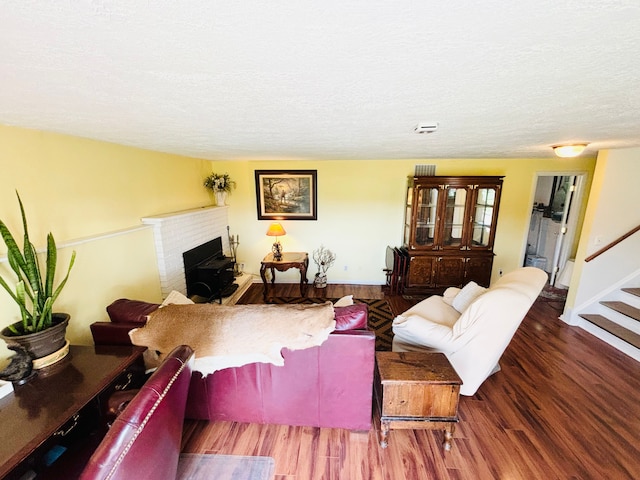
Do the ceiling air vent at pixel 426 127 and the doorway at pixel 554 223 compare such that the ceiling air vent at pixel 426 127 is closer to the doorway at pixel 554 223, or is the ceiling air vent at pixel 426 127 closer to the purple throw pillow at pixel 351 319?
the purple throw pillow at pixel 351 319

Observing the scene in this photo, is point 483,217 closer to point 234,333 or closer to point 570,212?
point 570,212

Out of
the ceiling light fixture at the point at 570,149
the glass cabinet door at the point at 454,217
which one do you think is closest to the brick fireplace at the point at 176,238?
the glass cabinet door at the point at 454,217

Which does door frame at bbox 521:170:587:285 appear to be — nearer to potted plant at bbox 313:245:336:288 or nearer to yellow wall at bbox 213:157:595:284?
yellow wall at bbox 213:157:595:284

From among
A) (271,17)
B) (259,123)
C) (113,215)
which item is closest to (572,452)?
(271,17)

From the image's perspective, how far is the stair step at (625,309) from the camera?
291cm

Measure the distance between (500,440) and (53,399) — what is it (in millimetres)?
2690

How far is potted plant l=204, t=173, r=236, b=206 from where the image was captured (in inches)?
166

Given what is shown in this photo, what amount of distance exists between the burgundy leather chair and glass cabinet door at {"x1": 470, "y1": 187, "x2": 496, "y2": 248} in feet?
13.6

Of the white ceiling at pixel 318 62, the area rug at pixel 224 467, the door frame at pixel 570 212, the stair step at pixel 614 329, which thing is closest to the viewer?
the white ceiling at pixel 318 62

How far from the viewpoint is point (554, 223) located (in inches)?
191

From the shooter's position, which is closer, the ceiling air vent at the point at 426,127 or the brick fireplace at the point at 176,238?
the ceiling air vent at the point at 426,127

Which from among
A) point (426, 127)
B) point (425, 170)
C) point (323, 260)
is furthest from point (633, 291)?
point (323, 260)

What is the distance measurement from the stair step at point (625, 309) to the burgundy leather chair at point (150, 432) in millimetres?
4406

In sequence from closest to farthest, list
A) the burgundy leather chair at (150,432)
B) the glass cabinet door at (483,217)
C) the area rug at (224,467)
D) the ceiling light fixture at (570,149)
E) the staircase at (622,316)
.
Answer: the burgundy leather chair at (150,432) → the area rug at (224,467) → the ceiling light fixture at (570,149) → the staircase at (622,316) → the glass cabinet door at (483,217)
